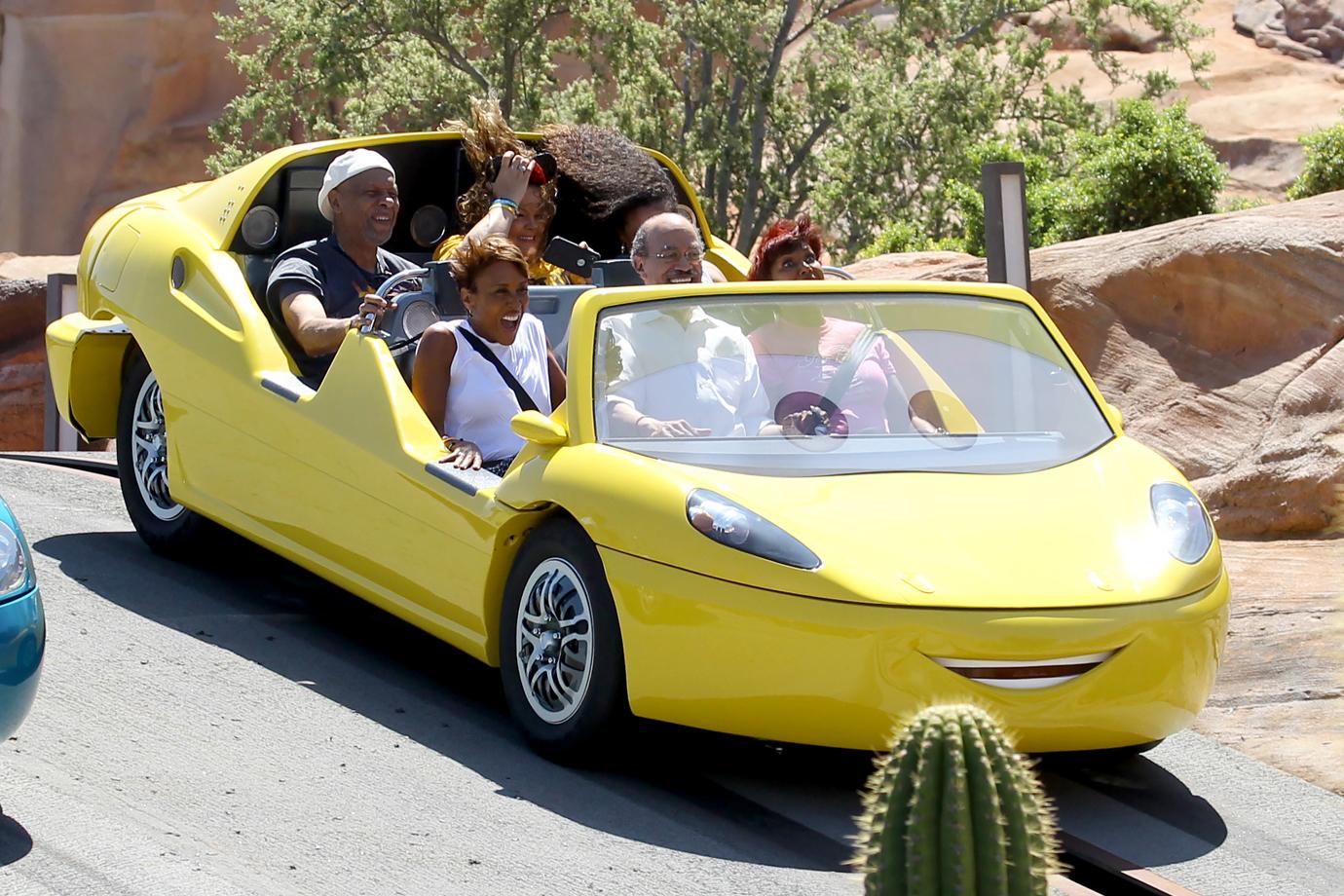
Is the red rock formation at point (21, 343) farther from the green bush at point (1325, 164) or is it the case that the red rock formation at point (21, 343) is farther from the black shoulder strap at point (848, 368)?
the black shoulder strap at point (848, 368)

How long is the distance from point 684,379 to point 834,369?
47 cm

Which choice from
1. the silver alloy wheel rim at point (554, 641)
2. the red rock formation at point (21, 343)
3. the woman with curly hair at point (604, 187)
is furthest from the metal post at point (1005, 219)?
the red rock formation at point (21, 343)

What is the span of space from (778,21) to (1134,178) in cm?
1117

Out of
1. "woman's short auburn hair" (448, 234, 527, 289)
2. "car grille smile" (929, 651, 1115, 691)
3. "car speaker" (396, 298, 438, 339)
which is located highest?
"woman's short auburn hair" (448, 234, 527, 289)

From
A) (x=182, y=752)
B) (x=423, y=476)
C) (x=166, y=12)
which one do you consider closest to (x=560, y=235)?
(x=423, y=476)

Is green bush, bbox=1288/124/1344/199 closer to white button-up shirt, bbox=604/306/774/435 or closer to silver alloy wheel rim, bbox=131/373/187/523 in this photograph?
silver alloy wheel rim, bbox=131/373/187/523

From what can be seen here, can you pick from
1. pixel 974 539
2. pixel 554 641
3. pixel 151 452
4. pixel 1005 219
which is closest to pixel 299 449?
pixel 151 452

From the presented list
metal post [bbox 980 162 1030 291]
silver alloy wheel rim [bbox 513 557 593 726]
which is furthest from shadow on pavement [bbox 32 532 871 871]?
metal post [bbox 980 162 1030 291]

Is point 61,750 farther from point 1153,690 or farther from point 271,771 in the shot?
point 1153,690

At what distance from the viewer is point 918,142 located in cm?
2441

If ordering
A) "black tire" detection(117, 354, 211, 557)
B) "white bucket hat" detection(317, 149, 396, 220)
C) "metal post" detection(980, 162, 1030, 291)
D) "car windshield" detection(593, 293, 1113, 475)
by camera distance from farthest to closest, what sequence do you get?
"metal post" detection(980, 162, 1030, 291)
"black tire" detection(117, 354, 211, 557)
"white bucket hat" detection(317, 149, 396, 220)
"car windshield" detection(593, 293, 1113, 475)

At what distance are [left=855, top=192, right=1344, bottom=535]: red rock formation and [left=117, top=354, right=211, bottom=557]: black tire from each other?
512cm

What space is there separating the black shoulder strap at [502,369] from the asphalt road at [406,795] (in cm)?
84

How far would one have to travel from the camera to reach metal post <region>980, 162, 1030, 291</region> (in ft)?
26.3
